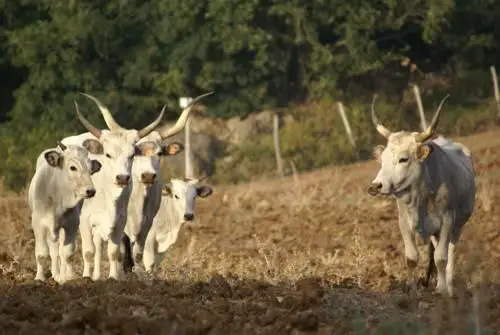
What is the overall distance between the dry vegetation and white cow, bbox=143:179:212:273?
37cm

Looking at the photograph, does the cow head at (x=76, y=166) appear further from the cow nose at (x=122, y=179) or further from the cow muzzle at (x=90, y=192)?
the cow nose at (x=122, y=179)

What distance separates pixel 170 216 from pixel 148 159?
7.83ft

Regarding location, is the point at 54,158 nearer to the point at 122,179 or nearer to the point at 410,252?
the point at 122,179

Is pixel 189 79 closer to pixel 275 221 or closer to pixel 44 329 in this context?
pixel 275 221

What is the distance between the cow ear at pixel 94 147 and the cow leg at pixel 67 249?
2.53ft

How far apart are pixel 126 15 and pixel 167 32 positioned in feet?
3.54

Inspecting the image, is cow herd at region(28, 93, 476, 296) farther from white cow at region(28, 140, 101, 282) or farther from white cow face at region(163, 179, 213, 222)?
white cow face at region(163, 179, 213, 222)

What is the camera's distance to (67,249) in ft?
53.6

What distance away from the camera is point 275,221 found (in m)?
25.9

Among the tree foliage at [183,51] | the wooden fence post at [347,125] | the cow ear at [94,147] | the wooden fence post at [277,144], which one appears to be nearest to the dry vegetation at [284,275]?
the cow ear at [94,147]

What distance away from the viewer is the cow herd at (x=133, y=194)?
52.2ft

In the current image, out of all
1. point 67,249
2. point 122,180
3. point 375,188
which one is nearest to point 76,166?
point 122,180

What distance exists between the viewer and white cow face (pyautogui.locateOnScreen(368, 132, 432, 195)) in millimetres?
15797

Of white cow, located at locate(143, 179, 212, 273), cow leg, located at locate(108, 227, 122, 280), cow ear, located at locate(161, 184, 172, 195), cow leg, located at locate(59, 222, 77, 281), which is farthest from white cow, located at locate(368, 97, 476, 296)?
cow ear, located at locate(161, 184, 172, 195)
